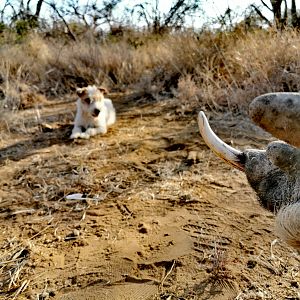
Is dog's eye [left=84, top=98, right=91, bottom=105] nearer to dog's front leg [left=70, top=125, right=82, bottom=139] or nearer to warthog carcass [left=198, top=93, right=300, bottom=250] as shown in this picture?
dog's front leg [left=70, top=125, right=82, bottom=139]

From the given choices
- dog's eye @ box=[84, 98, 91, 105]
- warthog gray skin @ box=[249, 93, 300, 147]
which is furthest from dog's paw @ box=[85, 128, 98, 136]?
warthog gray skin @ box=[249, 93, 300, 147]

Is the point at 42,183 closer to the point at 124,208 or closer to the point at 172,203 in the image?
the point at 124,208

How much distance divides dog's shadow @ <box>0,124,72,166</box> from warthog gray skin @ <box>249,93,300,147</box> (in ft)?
12.7

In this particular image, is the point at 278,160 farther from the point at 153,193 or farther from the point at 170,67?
the point at 170,67

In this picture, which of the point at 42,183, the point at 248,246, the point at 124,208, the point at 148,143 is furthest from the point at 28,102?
the point at 248,246

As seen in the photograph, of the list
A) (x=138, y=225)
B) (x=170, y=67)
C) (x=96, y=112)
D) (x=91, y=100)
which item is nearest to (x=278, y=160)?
(x=138, y=225)

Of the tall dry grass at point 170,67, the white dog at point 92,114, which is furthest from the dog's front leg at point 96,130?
the tall dry grass at point 170,67

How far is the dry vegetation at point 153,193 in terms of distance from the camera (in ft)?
7.69

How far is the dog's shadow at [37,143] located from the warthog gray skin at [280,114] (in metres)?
3.87

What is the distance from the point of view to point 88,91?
18.6 ft

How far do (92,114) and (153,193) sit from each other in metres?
2.38

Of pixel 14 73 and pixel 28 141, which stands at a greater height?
pixel 14 73

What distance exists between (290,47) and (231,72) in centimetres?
99

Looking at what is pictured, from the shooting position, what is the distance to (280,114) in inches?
34.0
